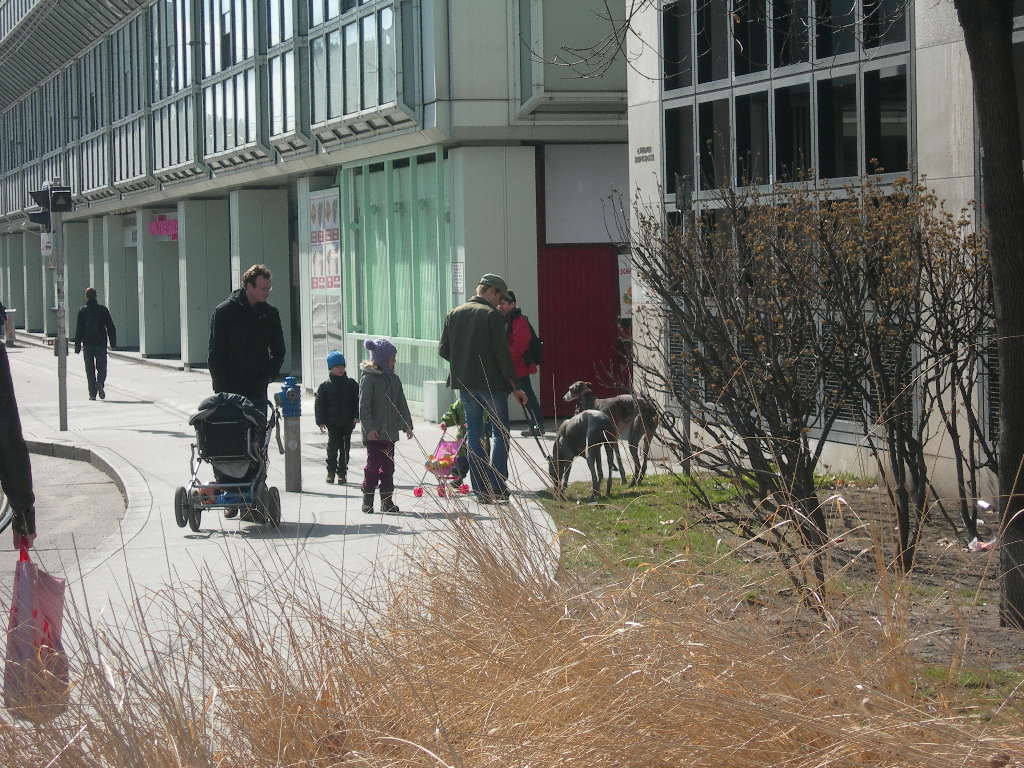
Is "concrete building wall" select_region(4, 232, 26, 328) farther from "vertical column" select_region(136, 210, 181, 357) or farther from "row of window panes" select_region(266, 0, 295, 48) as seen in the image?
"row of window panes" select_region(266, 0, 295, 48)

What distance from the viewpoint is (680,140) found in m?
14.7

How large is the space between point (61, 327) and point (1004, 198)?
16518 mm

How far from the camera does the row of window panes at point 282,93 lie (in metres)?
24.7

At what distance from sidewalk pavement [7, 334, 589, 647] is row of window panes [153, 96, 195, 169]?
6047 mm

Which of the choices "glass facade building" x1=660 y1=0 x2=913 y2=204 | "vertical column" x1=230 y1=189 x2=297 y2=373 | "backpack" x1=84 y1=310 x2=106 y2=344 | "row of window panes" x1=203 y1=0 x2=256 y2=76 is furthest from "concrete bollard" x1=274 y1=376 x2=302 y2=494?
"vertical column" x1=230 y1=189 x2=297 y2=373

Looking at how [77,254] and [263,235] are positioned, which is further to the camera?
[77,254]

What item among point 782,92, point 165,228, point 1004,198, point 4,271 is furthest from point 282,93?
point 4,271

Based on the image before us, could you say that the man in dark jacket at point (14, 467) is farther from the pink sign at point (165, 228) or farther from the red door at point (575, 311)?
the pink sign at point (165, 228)

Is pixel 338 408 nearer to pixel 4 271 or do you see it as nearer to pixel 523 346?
pixel 523 346

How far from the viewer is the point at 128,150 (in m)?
38.5

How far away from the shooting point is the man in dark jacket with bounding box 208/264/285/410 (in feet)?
37.5

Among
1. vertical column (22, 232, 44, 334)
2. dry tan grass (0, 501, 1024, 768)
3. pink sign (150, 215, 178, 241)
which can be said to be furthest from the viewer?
vertical column (22, 232, 44, 334)

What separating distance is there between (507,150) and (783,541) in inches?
574

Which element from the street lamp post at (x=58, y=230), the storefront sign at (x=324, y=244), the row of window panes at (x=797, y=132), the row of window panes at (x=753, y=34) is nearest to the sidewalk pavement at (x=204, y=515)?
the street lamp post at (x=58, y=230)
